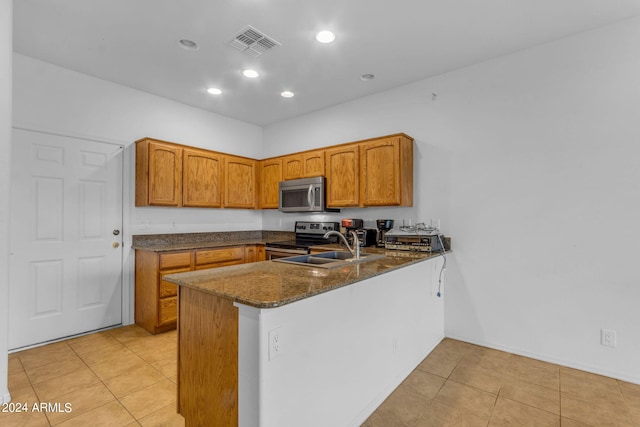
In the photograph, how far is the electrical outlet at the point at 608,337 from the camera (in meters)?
2.42

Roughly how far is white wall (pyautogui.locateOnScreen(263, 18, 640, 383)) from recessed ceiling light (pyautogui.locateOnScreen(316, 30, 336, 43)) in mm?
1304

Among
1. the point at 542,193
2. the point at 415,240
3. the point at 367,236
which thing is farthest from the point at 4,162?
the point at 542,193

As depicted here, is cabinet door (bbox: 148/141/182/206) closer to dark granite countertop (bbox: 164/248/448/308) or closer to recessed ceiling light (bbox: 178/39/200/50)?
recessed ceiling light (bbox: 178/39/200/50)

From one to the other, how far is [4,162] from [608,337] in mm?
4567

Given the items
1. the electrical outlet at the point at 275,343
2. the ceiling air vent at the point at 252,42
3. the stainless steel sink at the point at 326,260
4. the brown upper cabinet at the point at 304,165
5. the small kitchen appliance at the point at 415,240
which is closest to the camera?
the electrical outlet at the point at 275,343

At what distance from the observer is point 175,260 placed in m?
3.39

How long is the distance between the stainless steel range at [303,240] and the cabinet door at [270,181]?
21.6 inches

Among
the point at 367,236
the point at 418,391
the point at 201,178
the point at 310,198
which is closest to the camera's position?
the point at 418,391

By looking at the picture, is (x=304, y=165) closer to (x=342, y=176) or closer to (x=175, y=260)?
(x=342, y=176)

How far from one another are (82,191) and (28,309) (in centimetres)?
124

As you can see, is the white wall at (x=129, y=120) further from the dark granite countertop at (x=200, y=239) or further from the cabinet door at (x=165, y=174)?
the cabinet door at (x=165, y=174)

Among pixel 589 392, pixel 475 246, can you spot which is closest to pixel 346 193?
pixel 475 246

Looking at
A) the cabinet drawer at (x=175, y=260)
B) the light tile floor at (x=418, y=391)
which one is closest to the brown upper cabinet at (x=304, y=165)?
the cabinet drawer at (x=175, y=260)

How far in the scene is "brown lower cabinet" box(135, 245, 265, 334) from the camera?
3.27m
